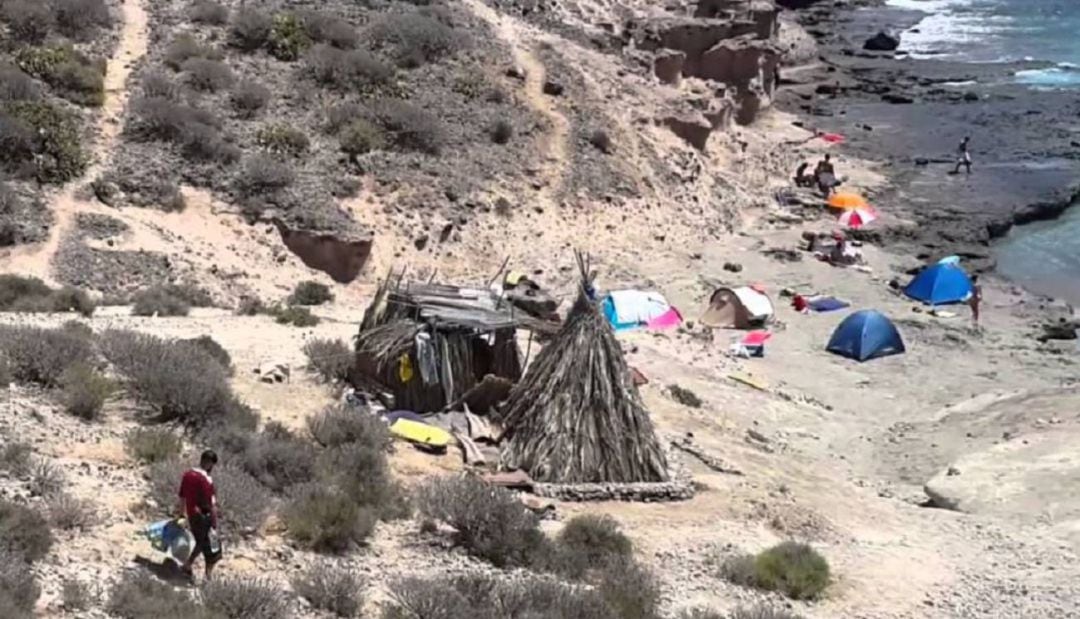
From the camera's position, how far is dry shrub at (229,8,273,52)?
3191 cm

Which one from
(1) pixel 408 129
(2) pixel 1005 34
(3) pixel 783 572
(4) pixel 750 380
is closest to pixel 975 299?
(4) pixel 750 380

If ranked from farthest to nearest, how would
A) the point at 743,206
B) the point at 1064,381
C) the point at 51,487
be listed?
the point at 743,206
the point at 1064,381
the point at 51,487

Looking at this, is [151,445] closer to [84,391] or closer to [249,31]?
[84,391]

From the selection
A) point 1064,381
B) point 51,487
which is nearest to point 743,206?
point 1064,381

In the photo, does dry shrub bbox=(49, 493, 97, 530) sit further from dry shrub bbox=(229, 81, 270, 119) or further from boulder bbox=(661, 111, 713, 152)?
boulder bbox=(661, 111, 713, 152)

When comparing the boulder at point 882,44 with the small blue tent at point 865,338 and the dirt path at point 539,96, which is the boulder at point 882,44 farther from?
the small blue tent at point 865,338

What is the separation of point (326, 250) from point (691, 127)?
12.7 metres

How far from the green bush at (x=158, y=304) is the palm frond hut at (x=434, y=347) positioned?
446cm

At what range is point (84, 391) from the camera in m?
13.4

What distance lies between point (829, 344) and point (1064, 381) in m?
4.21

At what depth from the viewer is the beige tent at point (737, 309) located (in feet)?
88.3

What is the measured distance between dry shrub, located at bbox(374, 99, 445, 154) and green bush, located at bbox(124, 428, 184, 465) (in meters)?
17.2

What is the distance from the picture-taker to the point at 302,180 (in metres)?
27.6

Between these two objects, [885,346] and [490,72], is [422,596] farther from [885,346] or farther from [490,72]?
[490,72]
